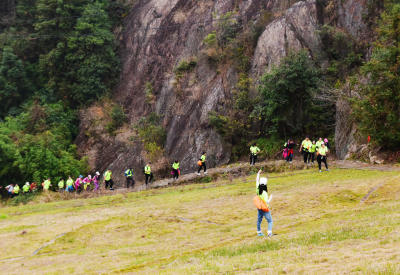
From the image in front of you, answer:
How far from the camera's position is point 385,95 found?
28203 millimetres

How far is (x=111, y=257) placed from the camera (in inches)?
601

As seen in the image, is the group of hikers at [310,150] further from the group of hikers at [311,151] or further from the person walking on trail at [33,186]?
the person walking on trail at [33,186]

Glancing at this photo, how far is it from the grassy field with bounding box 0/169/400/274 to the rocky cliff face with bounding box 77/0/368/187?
1294cm

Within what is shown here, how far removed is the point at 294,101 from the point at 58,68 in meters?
30.6

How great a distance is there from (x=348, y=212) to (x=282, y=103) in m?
19.2

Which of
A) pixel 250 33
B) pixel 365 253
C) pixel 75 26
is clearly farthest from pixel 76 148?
pixel 365 253

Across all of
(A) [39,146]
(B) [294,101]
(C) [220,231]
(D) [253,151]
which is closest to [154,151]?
(A) [39,146]

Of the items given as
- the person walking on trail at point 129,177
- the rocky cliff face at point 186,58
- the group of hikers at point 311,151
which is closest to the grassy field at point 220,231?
the group of hikers at point 311,151

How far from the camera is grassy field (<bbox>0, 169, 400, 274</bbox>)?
10.7m

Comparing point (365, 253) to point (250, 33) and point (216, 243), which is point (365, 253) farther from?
point (250, 33)

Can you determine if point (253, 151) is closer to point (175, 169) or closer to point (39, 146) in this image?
point (175, 169)

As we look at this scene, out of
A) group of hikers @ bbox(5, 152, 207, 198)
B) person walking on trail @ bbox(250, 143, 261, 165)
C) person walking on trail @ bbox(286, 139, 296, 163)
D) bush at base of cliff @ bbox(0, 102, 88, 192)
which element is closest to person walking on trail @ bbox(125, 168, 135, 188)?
group of hikers @ bbox(5, 152, 207, 198)

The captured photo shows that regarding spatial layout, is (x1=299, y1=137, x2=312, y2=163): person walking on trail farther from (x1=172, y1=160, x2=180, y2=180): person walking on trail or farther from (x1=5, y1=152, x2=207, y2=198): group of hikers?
(x1=172, y1=160, x2=180, y2=180): person walking on trail

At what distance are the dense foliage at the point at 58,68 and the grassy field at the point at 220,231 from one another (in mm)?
22601
